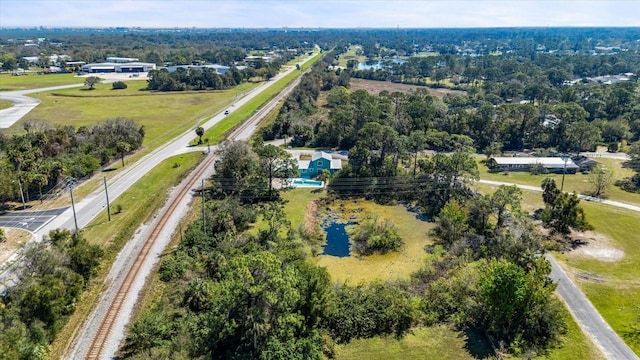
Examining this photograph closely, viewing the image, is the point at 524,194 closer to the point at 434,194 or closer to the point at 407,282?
the point at 434,194

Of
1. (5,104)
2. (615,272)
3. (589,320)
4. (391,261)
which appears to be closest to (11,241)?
(391,261)

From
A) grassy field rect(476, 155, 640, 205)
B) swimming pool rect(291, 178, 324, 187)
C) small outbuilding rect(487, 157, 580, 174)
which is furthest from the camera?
small outbuilding rect(487, 157, 580, 174)

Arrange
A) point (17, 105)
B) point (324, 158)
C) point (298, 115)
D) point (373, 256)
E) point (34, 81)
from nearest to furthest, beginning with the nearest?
point (373, 256) → point (324, 158) → point (298, 115) → point (17, 105) → point (34, 81)

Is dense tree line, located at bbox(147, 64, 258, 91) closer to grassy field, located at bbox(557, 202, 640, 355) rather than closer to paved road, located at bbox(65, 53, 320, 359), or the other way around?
paved road, located at bbox(65, 53, 320, 359)

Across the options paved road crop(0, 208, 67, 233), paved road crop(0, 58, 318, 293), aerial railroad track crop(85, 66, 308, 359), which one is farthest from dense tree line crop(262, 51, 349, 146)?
paved road crop(0, 208, 67, 233)

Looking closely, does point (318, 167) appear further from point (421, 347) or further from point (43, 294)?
point (43, 294)

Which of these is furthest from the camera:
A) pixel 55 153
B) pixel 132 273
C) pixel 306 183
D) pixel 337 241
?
pixel 55 153

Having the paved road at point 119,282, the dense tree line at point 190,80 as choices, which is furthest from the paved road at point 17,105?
the paved road at point 119,282
